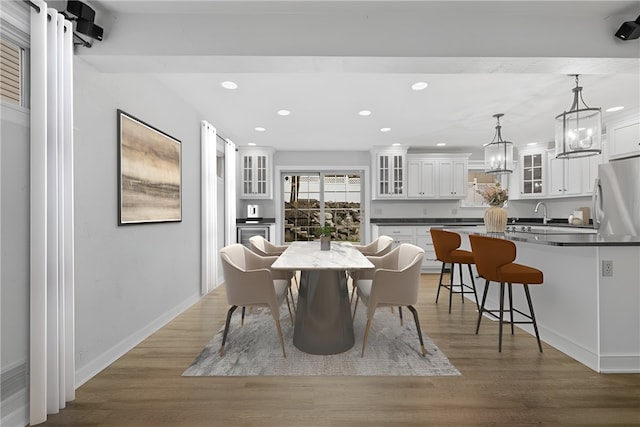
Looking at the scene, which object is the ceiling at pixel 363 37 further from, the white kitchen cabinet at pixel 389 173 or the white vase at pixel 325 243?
the white kitchen cabinet at pixel 389 173

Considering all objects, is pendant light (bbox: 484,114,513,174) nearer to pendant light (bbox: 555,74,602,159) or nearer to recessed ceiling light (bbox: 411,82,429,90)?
pendant light (bbox: 555,74,602,159)

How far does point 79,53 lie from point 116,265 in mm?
1534

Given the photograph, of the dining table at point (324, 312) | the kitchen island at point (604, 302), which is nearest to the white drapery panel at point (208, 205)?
the dining table at point (324, 312)

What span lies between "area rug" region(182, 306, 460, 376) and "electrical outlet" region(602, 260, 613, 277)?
4.21 ft

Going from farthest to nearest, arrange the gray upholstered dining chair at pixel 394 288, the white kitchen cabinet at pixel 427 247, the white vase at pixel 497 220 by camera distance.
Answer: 1. the white kitchen cabinet at pixel 427 247
2. the white vase at pixel 497 220
3. the gray upholstered dining chair at pixel 394 288

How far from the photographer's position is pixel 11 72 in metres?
1.59

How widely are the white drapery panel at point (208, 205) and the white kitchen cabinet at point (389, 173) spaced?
10.3 ft

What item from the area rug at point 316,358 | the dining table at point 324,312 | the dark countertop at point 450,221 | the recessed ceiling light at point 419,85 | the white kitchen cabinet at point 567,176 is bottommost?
the area rug at point 316,358

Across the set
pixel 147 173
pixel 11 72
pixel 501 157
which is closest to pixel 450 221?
pixel 501 157

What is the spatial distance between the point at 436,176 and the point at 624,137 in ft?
8.72

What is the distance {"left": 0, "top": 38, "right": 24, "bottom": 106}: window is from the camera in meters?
1.55

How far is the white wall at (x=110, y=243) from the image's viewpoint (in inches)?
80.8

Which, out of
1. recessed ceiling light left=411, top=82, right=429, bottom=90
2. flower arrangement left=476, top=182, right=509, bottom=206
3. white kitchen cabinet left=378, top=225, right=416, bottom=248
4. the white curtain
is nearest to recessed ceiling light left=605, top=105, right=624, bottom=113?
flower arrangement left=476, top=182, right=509, bottom=206

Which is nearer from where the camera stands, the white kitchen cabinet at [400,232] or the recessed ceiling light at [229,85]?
the recessed ceiling light at [229,85]
